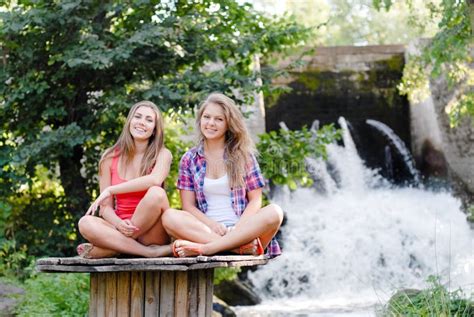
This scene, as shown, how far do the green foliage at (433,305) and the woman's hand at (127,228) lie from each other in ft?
5.81

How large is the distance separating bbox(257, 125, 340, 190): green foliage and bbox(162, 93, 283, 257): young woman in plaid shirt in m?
2.79

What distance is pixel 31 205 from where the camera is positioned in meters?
7.98

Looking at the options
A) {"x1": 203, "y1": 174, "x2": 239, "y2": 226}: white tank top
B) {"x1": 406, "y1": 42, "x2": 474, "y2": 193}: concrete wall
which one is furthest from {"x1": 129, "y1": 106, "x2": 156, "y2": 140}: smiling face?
{"x1": 406, "y1": 42, "x2": 474, "y2": 193}: concrete wall

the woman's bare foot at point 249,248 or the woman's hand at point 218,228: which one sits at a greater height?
the woman's hand at point 218,228

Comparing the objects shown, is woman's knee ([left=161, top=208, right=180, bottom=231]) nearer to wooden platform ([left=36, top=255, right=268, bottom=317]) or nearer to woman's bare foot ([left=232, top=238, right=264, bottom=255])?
wooden platform ([left=36, top=255, right=268, bottom=317])

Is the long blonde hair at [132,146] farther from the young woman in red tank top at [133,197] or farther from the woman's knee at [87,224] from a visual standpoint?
the woman's knee at [87,224]

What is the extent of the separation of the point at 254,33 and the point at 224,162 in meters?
3.63

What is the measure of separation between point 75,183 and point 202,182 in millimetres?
3709

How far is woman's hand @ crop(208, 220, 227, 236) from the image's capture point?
4.11 m

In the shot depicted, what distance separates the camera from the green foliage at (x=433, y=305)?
4.66 metres

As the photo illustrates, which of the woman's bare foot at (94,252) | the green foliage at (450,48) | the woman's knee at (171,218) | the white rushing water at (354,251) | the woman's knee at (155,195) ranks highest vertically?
the green foliage at (450,48)

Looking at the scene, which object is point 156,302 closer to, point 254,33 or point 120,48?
point 120,48

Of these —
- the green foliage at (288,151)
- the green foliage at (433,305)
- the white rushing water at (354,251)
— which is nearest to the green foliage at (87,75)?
the green foliage at (288,151)

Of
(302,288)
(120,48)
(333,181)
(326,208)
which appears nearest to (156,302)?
(120,48)
